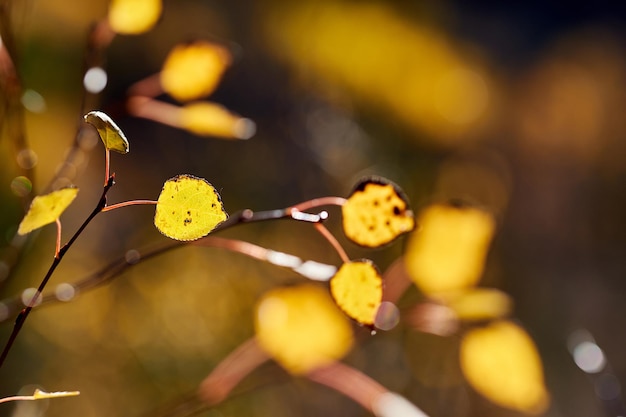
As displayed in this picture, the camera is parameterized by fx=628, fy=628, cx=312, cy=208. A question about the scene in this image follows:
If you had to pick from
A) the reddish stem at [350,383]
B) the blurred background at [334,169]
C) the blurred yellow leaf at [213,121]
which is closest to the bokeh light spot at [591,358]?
the blurred background at [334,169]

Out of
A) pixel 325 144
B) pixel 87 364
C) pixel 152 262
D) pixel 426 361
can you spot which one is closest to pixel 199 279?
pixel 152 262

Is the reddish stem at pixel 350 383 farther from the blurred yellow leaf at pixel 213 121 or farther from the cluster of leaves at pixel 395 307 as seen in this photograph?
the blurred yellow leaf at pixel 213 121

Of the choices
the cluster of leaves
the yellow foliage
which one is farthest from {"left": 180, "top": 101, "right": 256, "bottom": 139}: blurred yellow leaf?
the yellow foliage

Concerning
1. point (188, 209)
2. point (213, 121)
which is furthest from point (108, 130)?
point (213, 121)

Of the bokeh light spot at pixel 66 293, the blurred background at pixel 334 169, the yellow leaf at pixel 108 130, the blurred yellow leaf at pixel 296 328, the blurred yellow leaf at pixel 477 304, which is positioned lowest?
the blurred background at pixel 334 169

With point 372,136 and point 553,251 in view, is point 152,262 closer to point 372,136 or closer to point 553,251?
point 372,136

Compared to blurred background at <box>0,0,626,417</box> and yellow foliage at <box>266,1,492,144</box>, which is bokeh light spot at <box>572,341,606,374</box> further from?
yellow foliage at <box>266,1,492,144</box>

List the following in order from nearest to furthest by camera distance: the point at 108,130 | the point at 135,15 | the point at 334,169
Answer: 1. the point at 108,130
2. the point at 135,15
3. the point at 334,169

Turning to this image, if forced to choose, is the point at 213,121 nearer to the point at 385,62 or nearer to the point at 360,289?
the point at 360,289
